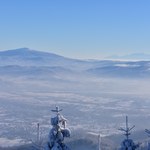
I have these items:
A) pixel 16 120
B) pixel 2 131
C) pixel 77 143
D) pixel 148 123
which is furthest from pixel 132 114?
pixel 77 143

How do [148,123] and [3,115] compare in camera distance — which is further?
[3,115]

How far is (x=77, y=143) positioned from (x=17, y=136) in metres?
50.4

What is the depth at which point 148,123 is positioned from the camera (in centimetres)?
15588

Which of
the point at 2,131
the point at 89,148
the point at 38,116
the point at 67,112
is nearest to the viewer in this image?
the point at 89,148

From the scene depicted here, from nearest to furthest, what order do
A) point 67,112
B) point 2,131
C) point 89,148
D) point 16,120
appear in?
point 89,148, point 2,131, point 16,120, point 67,112

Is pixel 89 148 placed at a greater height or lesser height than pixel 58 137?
lesser

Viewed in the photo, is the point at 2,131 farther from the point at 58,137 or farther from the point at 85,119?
the point at 58,137

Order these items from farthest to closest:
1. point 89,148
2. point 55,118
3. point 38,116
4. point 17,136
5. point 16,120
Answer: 1. point 38,116
2. point 16,120
3. point 17,136
4. point 89,148
5. point 55,118

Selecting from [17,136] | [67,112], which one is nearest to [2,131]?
[17,136]

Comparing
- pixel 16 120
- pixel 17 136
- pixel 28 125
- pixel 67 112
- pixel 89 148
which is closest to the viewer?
pixel 89 148

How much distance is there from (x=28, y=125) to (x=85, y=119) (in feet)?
99.4

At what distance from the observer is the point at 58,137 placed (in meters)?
14.6

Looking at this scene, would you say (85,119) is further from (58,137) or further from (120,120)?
(58,137)

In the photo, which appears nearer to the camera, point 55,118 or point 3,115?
point 55,118
